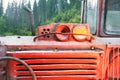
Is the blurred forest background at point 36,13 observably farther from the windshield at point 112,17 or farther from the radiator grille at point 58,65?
the radiator grille at point 58,65

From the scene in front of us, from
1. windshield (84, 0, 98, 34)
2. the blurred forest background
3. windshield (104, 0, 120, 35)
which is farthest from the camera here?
the blurred forest background

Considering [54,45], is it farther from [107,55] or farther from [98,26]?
[98,26]

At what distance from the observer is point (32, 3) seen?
11648mm

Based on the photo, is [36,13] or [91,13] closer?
[91,13]

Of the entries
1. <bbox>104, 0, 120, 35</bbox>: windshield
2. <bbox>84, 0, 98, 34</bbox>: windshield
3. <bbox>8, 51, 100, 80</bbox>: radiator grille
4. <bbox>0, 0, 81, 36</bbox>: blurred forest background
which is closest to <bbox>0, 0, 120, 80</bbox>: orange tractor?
<bbox>8, 51, 100, 80</bbox>: radiator grille

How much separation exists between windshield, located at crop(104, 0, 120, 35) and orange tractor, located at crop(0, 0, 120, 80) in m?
0.48

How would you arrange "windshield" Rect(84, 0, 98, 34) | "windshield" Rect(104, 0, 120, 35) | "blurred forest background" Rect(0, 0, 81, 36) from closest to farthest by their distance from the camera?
"windshield" Rect(104, 0, 120, 35)
"windshield" Rect(84, 0, 98, 34)
"blurred forest background" Rect(0, 0, 81, 36)

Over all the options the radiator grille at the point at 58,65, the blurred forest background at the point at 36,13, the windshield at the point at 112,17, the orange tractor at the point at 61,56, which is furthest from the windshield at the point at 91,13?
the blurred forest background at the point at 36,13

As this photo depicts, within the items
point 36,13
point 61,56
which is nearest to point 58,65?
point 61,56

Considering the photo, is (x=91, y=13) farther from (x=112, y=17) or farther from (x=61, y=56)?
(x=61, y=56)

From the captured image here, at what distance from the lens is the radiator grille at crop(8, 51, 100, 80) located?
12.8ft

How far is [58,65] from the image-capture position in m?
3.94

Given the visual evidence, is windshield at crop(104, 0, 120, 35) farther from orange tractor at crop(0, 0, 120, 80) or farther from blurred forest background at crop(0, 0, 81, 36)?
blurred forest background at crop(0, 0, 81, 36)

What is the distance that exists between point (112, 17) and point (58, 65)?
47.3 inches
